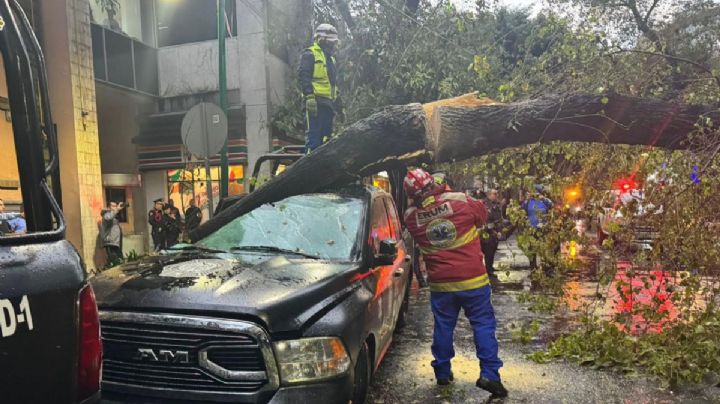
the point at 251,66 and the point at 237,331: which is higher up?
the point at 251,66

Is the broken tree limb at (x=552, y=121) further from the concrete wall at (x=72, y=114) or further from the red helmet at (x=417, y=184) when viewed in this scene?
the concrete wall at (x=72, y=114)

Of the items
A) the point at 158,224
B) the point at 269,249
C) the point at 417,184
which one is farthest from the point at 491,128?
the point at 158,224

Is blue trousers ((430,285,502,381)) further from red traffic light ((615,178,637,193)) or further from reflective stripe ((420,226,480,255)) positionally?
red traffic light ((615,178,637,193))

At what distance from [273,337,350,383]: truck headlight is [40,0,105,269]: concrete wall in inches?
324

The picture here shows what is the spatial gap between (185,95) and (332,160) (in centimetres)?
1102

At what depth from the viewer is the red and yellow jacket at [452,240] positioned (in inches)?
168

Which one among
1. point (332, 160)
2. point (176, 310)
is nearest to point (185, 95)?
point (332, 160)

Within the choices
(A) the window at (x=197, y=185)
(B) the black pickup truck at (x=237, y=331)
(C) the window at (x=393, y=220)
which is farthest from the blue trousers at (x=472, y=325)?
(A) the window at (x=197, y=185)

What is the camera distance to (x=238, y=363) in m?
2.87

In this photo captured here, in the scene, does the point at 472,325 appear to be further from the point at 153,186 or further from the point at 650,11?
the point at 650,11

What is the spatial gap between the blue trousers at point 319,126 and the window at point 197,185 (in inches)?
287

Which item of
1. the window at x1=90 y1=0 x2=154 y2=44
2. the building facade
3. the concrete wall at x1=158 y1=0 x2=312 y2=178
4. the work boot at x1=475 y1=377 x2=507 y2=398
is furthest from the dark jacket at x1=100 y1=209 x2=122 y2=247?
the work boot at x1=475 y1=377 x2=507 y2=398

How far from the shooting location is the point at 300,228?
4320 millimetres

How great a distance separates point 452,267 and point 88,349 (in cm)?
291
